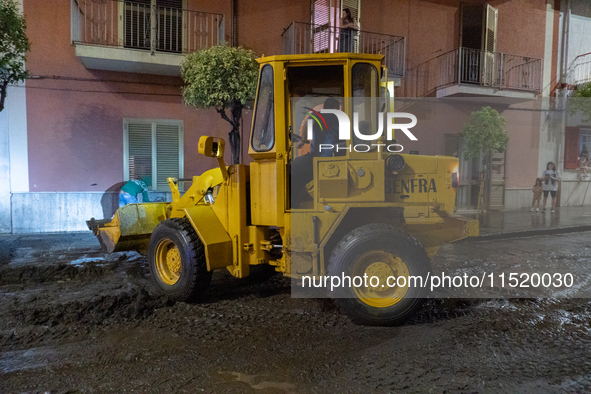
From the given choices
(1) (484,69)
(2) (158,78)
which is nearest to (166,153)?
(2) (158,78)

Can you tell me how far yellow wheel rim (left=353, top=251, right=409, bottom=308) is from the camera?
3.87m

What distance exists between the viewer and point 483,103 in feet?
46.5

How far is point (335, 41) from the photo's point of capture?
11992 millimetres

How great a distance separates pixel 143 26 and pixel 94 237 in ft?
18.4

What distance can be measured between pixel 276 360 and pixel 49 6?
10.9 m

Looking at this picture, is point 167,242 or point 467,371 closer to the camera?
point 467,371

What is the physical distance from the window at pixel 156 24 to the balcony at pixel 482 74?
792 cm

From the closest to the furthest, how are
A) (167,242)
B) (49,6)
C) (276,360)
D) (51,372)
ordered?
(51,372) < (276,360) < (167,242) < (49,6)

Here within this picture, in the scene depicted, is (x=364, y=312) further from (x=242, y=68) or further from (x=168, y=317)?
(x=242, y=68)

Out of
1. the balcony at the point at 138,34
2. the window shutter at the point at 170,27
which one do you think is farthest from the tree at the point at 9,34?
the window shutter at the point at 170,27

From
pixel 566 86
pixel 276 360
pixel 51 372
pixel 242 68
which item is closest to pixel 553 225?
pixel 566 86

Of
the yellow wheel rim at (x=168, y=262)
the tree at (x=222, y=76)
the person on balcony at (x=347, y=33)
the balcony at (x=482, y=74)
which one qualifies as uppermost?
the person on balcony at (x=347, y=33)

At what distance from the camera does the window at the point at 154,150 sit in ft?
36.6

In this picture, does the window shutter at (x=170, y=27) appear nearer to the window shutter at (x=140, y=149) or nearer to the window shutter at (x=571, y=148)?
the window shutter at (x=140, y=149)
